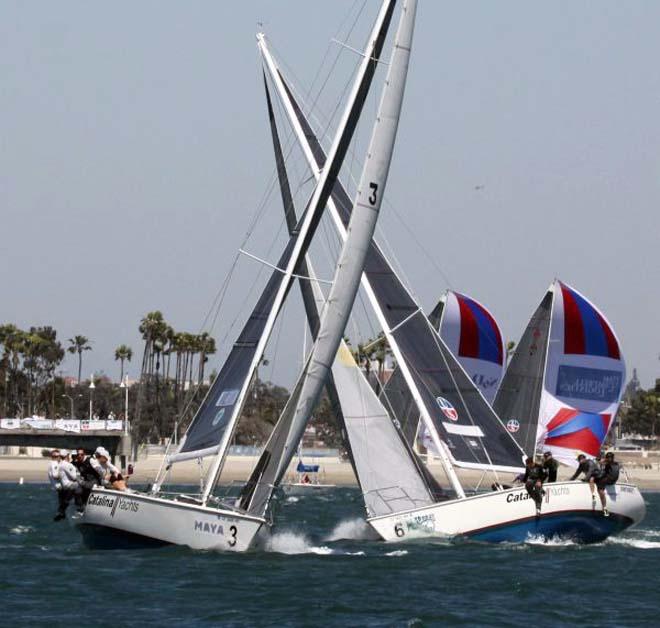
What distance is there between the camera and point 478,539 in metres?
31.0

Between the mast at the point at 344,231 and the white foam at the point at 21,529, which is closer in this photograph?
the mast at the point at 344,231

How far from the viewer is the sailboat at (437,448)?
30875 millimetres

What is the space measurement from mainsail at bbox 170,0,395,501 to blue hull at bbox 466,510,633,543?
18.7 ft

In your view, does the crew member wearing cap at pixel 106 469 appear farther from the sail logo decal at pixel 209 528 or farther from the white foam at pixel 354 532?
the white foam at pixel 354 532

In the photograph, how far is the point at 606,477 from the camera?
32.0m

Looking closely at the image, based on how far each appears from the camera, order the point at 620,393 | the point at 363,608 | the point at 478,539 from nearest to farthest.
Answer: the point at 363,608 → the point at 478,539 → the point at 620,393

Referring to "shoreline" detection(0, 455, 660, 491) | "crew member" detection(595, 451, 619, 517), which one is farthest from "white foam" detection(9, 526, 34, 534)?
"shoreline" detection(0, 455, 660, 491)

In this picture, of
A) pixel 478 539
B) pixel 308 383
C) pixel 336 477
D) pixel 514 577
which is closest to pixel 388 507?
pixel 478 539

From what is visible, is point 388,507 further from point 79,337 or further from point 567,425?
point 79,337

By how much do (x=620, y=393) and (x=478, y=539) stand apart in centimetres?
960

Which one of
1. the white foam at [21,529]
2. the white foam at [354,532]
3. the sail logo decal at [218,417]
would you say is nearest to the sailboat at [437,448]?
the white foam at [354,532]

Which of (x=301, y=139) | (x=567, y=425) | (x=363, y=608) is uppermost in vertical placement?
(x=301, y=139)

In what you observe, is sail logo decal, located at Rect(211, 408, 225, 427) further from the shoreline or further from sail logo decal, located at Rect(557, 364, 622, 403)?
the shoreline

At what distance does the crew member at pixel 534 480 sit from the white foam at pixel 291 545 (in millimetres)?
4076
